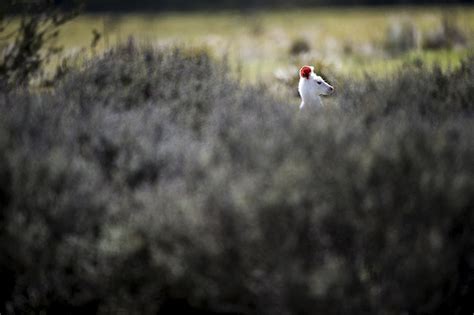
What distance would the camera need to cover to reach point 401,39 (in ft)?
91.1

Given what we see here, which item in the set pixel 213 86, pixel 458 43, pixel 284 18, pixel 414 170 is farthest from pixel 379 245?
pixel 284 18


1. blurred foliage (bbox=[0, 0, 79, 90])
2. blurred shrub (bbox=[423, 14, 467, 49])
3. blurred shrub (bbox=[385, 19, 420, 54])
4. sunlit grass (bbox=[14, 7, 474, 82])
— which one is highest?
blurred foliage (bbox=[0, 0, 79, 90])

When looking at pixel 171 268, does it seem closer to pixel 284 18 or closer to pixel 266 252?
pixel 266 252

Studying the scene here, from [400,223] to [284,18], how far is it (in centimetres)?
5162

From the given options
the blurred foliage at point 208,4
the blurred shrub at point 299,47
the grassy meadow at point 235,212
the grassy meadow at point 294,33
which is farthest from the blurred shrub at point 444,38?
the blurred foliage at point 208,4

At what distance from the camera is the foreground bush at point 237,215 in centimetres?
442

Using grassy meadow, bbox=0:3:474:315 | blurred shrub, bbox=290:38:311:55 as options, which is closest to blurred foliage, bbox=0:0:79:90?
grassy meadow, bbox=0:3:474:315

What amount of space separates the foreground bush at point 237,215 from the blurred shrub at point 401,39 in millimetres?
21330

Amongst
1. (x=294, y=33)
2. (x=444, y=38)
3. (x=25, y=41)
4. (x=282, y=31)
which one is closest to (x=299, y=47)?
(x=444, y=38)

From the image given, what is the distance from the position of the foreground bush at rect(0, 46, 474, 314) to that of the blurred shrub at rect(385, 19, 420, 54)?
21.3m

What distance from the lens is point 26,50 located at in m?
7.92

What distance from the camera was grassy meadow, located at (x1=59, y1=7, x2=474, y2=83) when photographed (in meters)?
22.8

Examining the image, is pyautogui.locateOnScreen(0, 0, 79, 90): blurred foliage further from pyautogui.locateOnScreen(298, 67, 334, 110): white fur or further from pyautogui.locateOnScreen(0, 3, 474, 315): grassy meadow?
pyautogui.locateOnScreen(298, 67, 334, 110): white fur

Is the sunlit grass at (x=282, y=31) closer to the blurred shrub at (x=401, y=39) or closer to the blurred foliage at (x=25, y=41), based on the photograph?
the blurred shrub at (x=401, y=39)
